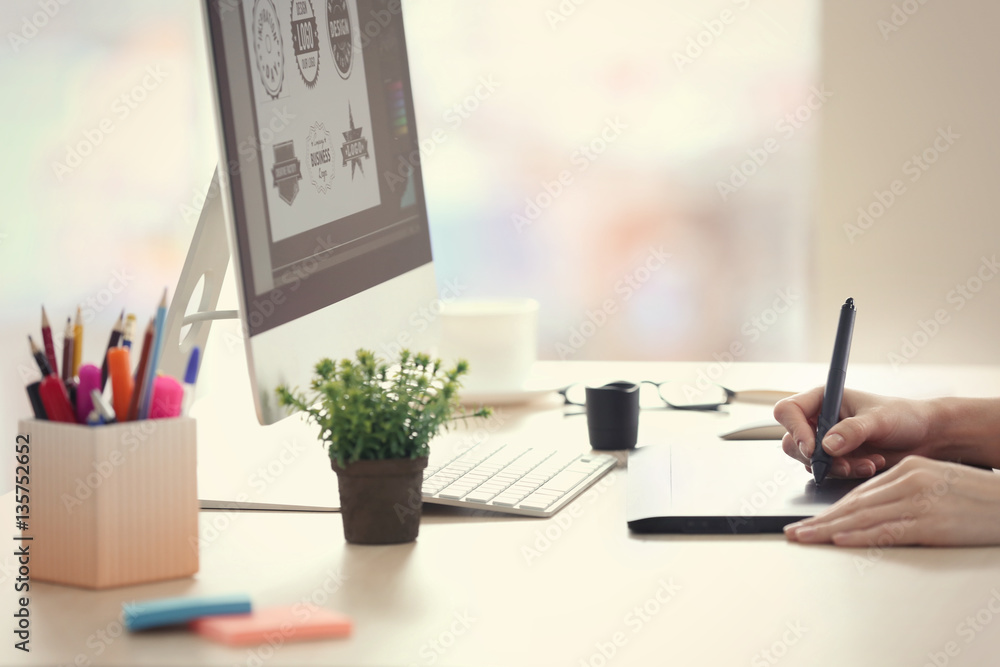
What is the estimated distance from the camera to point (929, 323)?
2.96 meters

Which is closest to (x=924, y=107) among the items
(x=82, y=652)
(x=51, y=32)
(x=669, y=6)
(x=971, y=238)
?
(x=971, y=238)

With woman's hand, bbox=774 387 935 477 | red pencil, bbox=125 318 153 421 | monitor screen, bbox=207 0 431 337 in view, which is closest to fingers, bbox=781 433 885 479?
woman's hand, bbox=774 387 935 477

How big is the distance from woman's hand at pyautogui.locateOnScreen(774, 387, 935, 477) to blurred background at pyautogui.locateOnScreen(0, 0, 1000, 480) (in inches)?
67.9

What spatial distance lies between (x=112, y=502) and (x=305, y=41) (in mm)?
511

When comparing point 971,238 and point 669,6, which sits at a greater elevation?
point 669,6

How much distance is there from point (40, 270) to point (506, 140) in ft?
A: 6.97

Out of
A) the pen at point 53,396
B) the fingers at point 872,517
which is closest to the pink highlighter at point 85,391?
the pen at point 53,396

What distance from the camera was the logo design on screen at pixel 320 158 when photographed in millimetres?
945

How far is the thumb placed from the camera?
867 mm

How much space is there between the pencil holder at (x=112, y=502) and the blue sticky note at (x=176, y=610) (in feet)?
0.23

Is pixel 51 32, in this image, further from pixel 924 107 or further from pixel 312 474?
pixel 924 107

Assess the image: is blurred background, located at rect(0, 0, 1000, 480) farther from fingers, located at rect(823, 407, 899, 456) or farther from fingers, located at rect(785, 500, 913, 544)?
fingers, located at rect(785, 500, 913, 544)

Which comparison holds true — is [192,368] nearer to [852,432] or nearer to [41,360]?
[41,360]

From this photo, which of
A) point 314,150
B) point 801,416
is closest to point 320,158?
point 314,150
